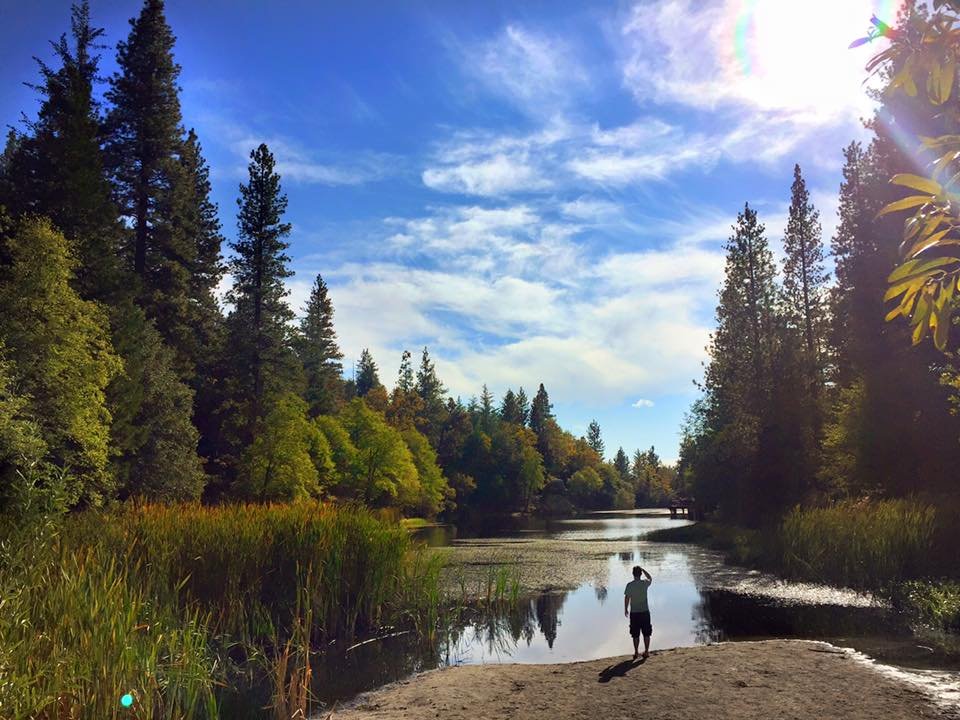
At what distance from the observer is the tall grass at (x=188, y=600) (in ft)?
22.0

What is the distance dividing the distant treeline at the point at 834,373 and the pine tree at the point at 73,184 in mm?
32045

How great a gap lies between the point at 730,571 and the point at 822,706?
18.0 meters

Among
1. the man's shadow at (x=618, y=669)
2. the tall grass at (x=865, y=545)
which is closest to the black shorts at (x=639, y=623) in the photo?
the man's shadow at (x=618, y=669)

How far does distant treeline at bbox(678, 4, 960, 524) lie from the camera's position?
1105 inches

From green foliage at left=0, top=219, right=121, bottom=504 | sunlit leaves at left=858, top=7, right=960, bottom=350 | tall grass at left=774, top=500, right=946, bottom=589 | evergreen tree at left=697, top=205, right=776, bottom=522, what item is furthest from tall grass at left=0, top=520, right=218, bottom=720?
evergreen tree at left=697, top=205, right=776, bottom=522

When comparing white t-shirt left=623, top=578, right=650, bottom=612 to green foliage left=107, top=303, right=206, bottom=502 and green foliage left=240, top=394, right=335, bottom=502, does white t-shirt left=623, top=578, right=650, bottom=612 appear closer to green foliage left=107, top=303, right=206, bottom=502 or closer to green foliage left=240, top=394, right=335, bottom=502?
green foliage left=107, top=303, right=206, bottom=502

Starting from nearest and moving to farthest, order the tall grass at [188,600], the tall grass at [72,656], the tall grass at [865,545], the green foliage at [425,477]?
1. the tall grass at [72,656]
2. the tall grass at [188,600]
3. the tall grass at [865,545]
4. the green foliage at [425,477]

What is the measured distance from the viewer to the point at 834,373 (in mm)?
43969

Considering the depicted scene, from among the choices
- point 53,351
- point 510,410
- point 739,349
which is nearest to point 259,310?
point 53,351

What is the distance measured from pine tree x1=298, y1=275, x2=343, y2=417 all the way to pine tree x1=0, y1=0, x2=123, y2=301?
3082cm

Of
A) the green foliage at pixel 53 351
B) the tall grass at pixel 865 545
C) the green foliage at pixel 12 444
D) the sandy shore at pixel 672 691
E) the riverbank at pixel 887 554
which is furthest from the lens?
the green foliage at pixel 53 351

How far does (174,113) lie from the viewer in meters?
40.5

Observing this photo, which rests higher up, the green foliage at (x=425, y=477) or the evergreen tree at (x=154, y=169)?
the evergreen tree at (x=154, y=169)

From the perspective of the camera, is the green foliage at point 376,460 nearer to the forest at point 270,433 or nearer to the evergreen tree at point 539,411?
the forest at point 270,433
